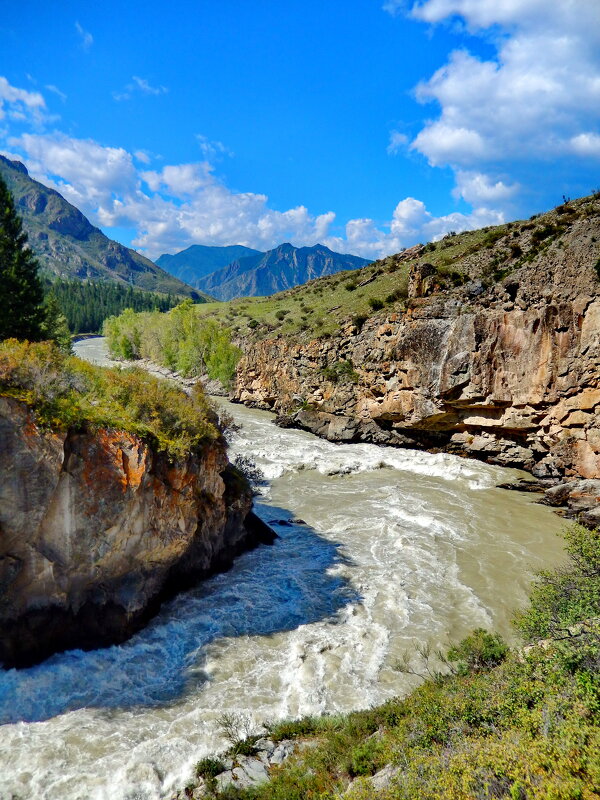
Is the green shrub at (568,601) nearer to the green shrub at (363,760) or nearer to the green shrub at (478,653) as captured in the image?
the green shrub at (478,653)

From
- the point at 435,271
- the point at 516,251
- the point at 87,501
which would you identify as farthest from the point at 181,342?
the point at 87,501

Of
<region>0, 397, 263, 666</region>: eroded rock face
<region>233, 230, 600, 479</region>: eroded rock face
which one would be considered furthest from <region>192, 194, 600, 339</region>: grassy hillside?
<region>0, 397, 263, 666</region>: eroded rock face

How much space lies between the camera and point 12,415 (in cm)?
938

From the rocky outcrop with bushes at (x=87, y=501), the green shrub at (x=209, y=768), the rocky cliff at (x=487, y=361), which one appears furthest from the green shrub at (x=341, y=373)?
the green shrub at (x=209, y=768)

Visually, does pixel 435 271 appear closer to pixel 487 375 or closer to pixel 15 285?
pixel 487 375

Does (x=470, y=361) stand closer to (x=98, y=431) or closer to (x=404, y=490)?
(x=404, y=490)

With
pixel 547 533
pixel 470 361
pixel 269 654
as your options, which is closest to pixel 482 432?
pixel 470 361

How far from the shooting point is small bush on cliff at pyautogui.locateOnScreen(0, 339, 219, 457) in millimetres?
10031

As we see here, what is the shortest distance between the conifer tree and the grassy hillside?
25.2 metres

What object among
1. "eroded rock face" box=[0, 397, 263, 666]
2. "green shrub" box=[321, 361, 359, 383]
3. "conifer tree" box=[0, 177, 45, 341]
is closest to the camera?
"eroded rock face" box=[0, 397, 263, 666]

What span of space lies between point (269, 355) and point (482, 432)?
25183mm

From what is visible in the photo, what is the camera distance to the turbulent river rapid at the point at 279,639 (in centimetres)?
779

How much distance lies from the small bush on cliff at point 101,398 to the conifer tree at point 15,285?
52.0 feet

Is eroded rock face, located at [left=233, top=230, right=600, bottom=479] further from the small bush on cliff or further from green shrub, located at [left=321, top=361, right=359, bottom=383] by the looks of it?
the small bush on cliff
